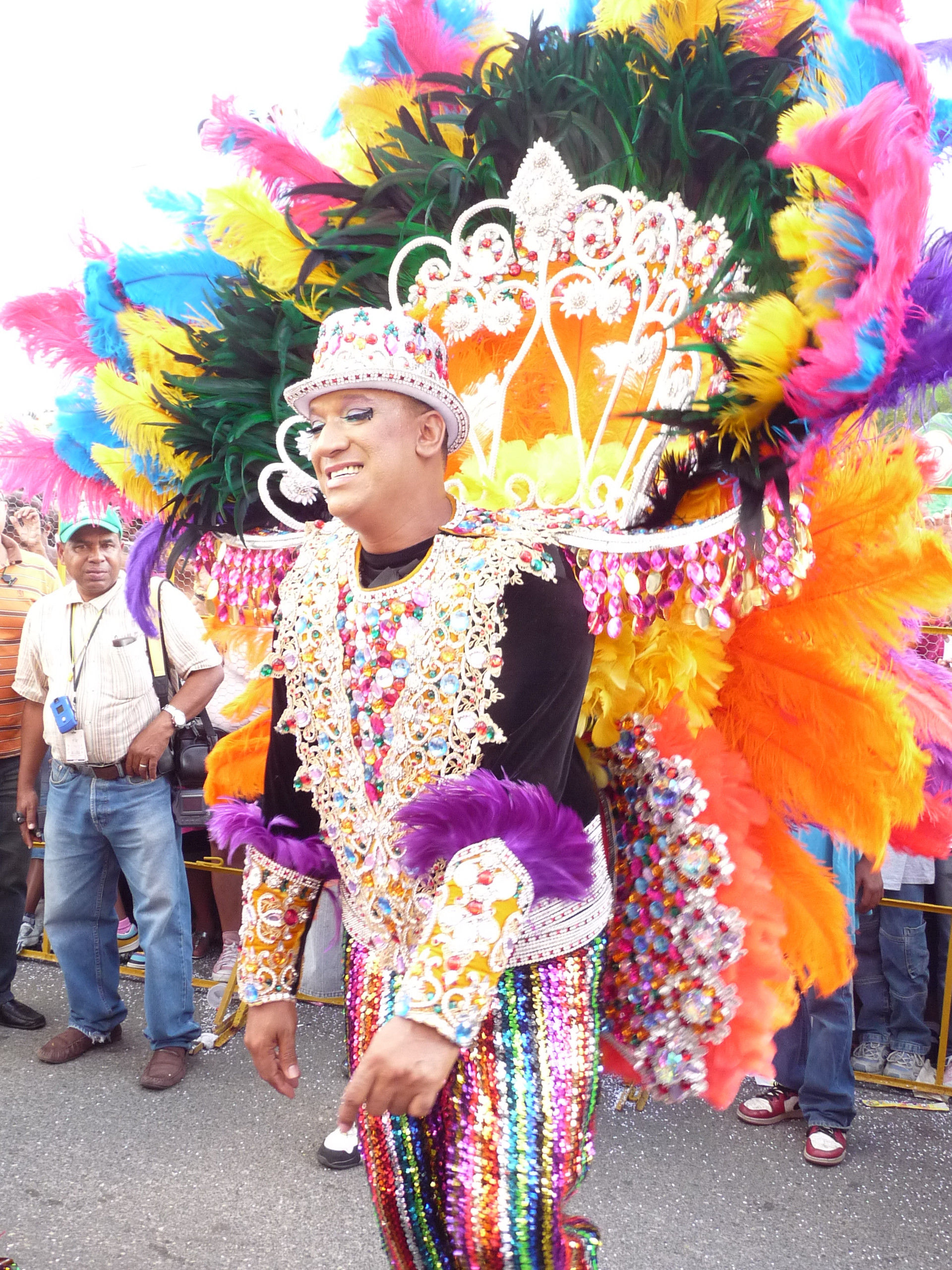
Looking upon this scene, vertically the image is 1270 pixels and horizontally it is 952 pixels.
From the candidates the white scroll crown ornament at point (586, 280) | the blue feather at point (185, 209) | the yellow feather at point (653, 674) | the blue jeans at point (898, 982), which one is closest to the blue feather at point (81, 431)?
the blue feather at point (185, 209)

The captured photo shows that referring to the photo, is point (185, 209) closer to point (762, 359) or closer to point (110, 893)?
point (762, 359)

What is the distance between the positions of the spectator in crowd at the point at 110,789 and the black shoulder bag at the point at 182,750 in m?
0.03

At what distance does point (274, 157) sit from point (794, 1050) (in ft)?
10.5

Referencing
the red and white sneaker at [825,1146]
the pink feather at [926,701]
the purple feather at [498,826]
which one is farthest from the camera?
the red and white sneaker at [825,1146]

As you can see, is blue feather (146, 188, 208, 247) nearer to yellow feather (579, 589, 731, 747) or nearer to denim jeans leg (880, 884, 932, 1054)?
yellow feather (579, 589, 731, 747)

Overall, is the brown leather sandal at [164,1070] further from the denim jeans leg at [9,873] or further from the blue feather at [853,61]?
the blue feather at [853,61]

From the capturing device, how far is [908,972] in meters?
3.82

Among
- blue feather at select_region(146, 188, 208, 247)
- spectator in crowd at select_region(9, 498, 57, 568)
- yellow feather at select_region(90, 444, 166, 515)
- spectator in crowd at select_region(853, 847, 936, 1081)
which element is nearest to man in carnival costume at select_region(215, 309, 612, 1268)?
yellow feather at select_region(90, 444, 166, 515)

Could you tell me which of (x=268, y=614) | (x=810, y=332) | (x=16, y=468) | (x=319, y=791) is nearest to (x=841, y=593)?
(x=810, y=332)

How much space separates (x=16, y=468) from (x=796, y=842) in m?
1.94

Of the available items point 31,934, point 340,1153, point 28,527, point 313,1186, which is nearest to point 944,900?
point 340,1153

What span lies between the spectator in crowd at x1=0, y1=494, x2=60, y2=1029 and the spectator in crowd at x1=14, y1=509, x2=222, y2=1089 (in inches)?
13.6

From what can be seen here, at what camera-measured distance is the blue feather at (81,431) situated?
2236mm

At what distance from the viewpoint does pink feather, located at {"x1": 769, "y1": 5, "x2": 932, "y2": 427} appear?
49.9 inches
